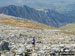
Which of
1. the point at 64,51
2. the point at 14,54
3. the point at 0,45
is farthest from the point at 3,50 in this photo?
the point at 64,51

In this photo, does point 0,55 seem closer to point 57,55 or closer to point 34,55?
point 34,55

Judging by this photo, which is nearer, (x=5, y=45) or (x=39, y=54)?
(x=39, y=54)

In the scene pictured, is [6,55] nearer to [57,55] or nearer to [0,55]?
[0,55]

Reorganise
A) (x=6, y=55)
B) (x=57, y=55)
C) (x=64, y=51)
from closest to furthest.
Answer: (x=6, y=55)
(x=57, y=55)
(x=64, y=51)

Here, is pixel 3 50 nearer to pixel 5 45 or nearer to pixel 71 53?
pixel 5 45

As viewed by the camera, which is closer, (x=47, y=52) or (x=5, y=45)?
(x=47, y=52)

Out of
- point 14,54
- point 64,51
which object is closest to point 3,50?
point 14,54

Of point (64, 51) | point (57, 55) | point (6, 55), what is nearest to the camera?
point (6, 55)
